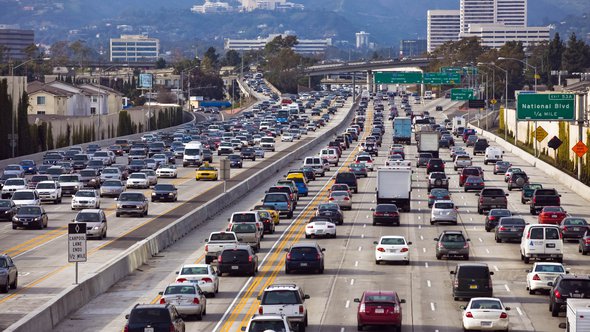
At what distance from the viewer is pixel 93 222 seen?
2202 inches

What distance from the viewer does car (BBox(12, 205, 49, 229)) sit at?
59.2 meters

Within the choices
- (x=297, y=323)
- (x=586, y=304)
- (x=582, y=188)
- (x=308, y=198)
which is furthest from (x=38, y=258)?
(x=582, y=188)

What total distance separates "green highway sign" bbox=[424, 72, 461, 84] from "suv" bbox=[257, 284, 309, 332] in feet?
524

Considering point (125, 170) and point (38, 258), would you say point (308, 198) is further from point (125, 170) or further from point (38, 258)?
point (38, 258)

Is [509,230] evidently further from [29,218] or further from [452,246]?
[29,218]

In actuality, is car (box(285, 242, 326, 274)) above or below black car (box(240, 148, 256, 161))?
above

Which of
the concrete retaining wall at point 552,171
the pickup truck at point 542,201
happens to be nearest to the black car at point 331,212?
the pickup truck at point 542,201

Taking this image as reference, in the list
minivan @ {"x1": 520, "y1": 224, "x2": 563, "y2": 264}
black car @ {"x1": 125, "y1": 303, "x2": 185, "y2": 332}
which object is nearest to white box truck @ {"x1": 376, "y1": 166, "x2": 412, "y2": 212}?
minivan @ {"x1": 520, "y1": 224, "x2": 563, "y2": 264}

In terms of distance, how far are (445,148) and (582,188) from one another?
5202cm

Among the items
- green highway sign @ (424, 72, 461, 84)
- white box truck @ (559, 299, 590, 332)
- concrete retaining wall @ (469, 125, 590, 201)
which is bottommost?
concrete retaining wall @ (469, 125, 590, 201)

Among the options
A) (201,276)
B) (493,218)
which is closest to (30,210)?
(493,218)

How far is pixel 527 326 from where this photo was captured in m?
35.2

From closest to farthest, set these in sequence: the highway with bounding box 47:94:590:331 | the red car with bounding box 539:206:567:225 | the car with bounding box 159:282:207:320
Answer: the car with bounding box 159:282:207:320 < the highway with bounding box 47:94:590:331 < the red car with bounding box 539:206:567:225

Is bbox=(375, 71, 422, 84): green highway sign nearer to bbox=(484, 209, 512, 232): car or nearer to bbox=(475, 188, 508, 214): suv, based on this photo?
bbox=(475, 188, 508, 214): suv
